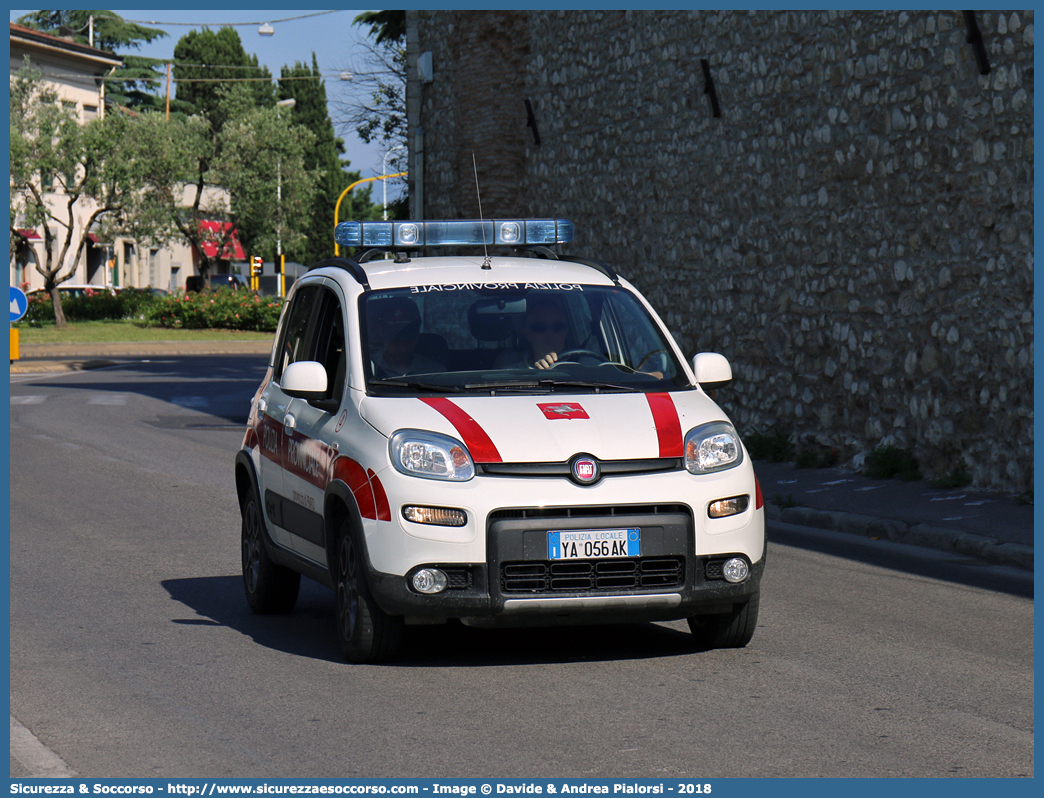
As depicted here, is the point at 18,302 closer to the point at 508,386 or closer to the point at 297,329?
the point at 297,329

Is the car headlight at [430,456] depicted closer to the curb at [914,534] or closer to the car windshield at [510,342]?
the car windshield at [510,342]

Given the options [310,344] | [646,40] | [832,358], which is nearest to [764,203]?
[832,358]

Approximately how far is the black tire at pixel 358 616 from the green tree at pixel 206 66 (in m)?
85.1

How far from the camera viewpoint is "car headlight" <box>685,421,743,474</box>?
6.52m

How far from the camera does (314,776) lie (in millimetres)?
4965

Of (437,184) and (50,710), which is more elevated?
(437,184)

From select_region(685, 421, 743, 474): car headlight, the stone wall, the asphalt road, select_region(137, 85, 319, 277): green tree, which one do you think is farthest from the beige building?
select_region(685, 421, 743, 474): car headlight

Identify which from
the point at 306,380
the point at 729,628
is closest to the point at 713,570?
the point at 729,628

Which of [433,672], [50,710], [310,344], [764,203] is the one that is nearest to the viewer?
[50,710]

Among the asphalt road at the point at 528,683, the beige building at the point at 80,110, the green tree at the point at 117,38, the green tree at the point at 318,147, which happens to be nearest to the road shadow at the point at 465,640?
the asphalt road at the point at 528,683

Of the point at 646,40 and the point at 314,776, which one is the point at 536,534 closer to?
the point at 314,776

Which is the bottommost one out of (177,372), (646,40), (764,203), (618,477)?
(177,372)
